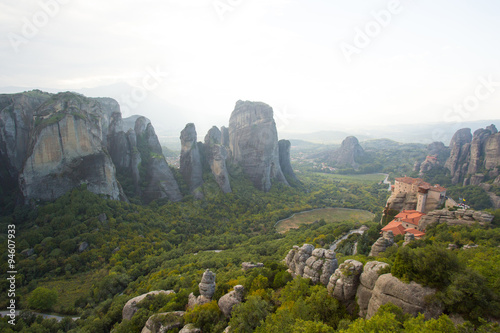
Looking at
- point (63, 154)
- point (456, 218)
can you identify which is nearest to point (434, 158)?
point (456, 218)

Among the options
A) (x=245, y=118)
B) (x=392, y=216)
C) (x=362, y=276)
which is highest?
(x=245, y=118)

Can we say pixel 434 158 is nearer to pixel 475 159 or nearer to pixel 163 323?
pixel 475 159

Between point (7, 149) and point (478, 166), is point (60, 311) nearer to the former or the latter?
point (7, 149)

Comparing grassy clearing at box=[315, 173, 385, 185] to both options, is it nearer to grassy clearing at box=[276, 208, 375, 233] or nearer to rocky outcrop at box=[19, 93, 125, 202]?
grassy clearing at box=[276, 208, 375, 233]

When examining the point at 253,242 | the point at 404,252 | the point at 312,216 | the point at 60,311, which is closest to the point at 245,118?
the point at 312,216

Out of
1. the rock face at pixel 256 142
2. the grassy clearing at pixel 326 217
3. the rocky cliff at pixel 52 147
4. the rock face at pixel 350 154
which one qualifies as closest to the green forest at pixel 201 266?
the rocky cliff at pixel 52 147

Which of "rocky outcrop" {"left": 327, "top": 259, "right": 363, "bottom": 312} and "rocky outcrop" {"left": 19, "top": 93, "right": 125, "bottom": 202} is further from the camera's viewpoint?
"rocky outcrop" {"left": 19, "top": 93, "right": 125, "bottom": 202}

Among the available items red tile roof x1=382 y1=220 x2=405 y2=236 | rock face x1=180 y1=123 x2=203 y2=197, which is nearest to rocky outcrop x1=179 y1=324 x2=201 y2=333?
red tile roof x1=382 y1=220 x2=405 y2=236
